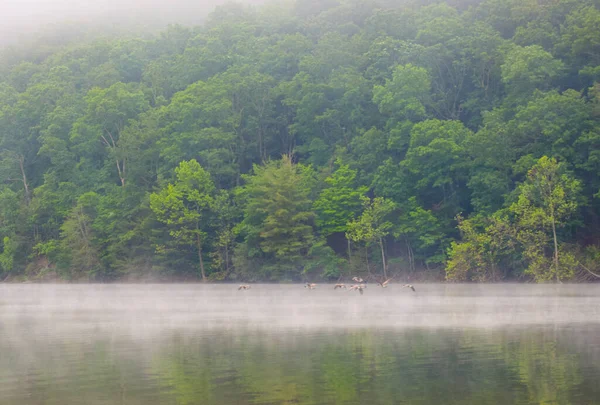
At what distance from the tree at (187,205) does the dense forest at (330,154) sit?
222 millimetres

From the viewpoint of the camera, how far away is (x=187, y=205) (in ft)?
279

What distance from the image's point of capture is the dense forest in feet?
222

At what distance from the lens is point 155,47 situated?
11538cm

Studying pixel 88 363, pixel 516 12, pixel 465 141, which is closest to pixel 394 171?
pixel 465 141

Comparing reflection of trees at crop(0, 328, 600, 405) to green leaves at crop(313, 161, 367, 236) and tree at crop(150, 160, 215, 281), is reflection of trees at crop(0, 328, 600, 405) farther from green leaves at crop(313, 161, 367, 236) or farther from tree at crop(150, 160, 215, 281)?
tree at crop(150, 160, 215, 281)

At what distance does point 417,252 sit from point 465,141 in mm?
10900

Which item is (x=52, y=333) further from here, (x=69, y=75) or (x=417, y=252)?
(x=69, y=75)

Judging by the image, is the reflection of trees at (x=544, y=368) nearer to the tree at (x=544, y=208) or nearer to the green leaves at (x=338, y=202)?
the tree at (x=544, y=208)

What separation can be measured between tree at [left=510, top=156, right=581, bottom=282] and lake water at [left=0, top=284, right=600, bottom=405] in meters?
22.3

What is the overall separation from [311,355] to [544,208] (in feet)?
149

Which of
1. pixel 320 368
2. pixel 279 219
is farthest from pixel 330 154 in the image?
pixel 320 368

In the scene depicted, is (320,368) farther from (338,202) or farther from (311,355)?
(338,202)

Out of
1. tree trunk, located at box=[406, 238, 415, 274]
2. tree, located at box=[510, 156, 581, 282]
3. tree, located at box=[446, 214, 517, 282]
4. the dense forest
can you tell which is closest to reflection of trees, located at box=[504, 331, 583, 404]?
tree, located at box=[510, 156, 581, 282]

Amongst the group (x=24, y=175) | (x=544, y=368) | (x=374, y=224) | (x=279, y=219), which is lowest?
(x=544, y=368)
